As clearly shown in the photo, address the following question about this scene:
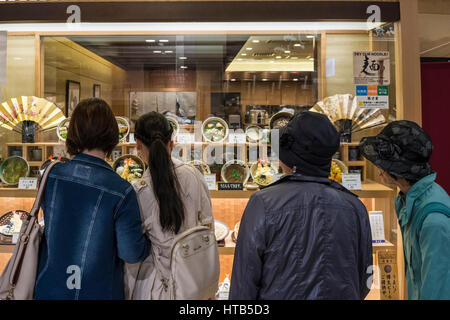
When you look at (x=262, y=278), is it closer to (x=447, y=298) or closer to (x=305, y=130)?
(x=305, y=130)

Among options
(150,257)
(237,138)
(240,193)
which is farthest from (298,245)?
(237,138)

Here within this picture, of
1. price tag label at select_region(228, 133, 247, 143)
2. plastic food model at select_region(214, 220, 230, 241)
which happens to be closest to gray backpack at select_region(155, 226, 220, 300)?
plastic food model at select_region(214, 220, 230, 241)

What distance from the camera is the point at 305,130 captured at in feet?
3.65

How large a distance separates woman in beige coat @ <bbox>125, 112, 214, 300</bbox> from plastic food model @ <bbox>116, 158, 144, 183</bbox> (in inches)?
32.4

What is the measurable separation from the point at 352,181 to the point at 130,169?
138 cm

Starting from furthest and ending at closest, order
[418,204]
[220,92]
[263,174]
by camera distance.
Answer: [220,92] → [263,174] → [418,204]

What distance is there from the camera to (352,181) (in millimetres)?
2193

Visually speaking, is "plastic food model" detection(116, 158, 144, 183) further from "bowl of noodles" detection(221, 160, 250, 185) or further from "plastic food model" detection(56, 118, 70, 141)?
"bowl of noodles" detection(221, 160, 250, 185)

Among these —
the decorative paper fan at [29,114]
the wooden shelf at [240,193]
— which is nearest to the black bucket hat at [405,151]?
the wooden shelf at [240,193]

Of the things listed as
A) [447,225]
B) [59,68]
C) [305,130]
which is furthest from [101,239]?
[59,68]

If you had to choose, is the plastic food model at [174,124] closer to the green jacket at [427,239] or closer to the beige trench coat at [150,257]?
the beige trench coat at [150,257]

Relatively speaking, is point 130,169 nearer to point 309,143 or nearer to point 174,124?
point 174,124

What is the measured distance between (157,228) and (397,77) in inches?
63.4
